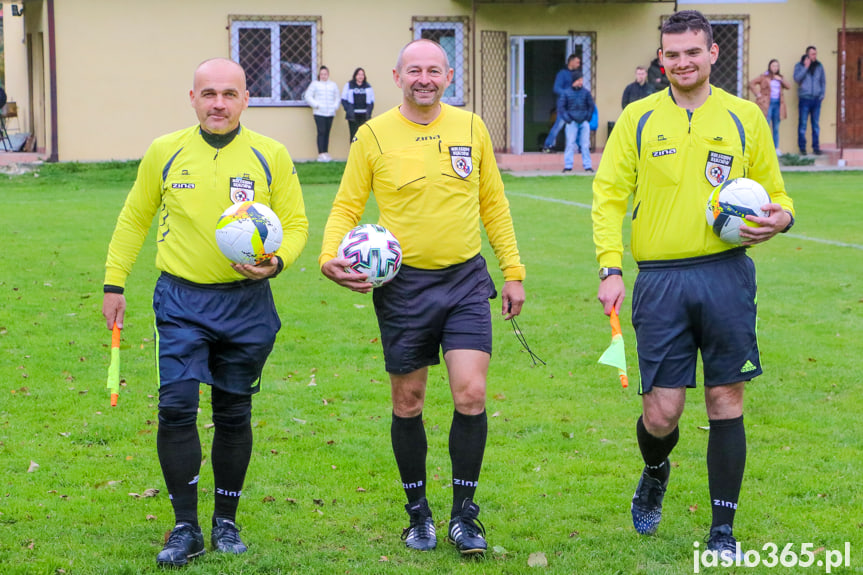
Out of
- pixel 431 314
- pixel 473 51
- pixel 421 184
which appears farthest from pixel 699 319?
pixel 473 51

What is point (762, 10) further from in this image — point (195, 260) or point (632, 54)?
point (195, 260)

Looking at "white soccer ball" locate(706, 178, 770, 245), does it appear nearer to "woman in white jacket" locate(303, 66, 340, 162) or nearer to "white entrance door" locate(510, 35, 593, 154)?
"woman in white jacket" locate(303, 66, 340, 162)

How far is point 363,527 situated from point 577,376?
353cm

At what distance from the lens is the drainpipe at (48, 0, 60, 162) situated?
25016 mm

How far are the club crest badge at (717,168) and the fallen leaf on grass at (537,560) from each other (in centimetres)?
179

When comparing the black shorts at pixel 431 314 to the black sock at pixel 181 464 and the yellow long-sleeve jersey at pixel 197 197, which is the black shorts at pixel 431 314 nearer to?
the yellow long-sleeve jersey at pixel 197 197

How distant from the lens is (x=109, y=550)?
521cm

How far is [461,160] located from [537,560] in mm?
1826

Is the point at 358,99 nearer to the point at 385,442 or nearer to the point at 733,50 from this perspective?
the point at 733,50

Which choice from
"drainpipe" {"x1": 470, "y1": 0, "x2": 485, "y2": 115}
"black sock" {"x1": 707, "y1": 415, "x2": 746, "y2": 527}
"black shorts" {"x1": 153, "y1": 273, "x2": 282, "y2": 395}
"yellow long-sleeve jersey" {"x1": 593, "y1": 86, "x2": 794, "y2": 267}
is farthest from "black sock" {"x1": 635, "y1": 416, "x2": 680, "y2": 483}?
"drainpipe" {"x1": 470, "y1": 0, "x2": 485, "y2": 115}

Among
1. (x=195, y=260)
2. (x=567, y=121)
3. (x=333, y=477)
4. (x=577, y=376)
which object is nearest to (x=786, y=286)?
(x=577, y=376)

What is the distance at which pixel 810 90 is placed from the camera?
1074 inches

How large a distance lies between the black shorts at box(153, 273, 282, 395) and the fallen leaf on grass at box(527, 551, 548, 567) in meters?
1.46

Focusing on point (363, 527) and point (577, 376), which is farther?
point (577, 376)
